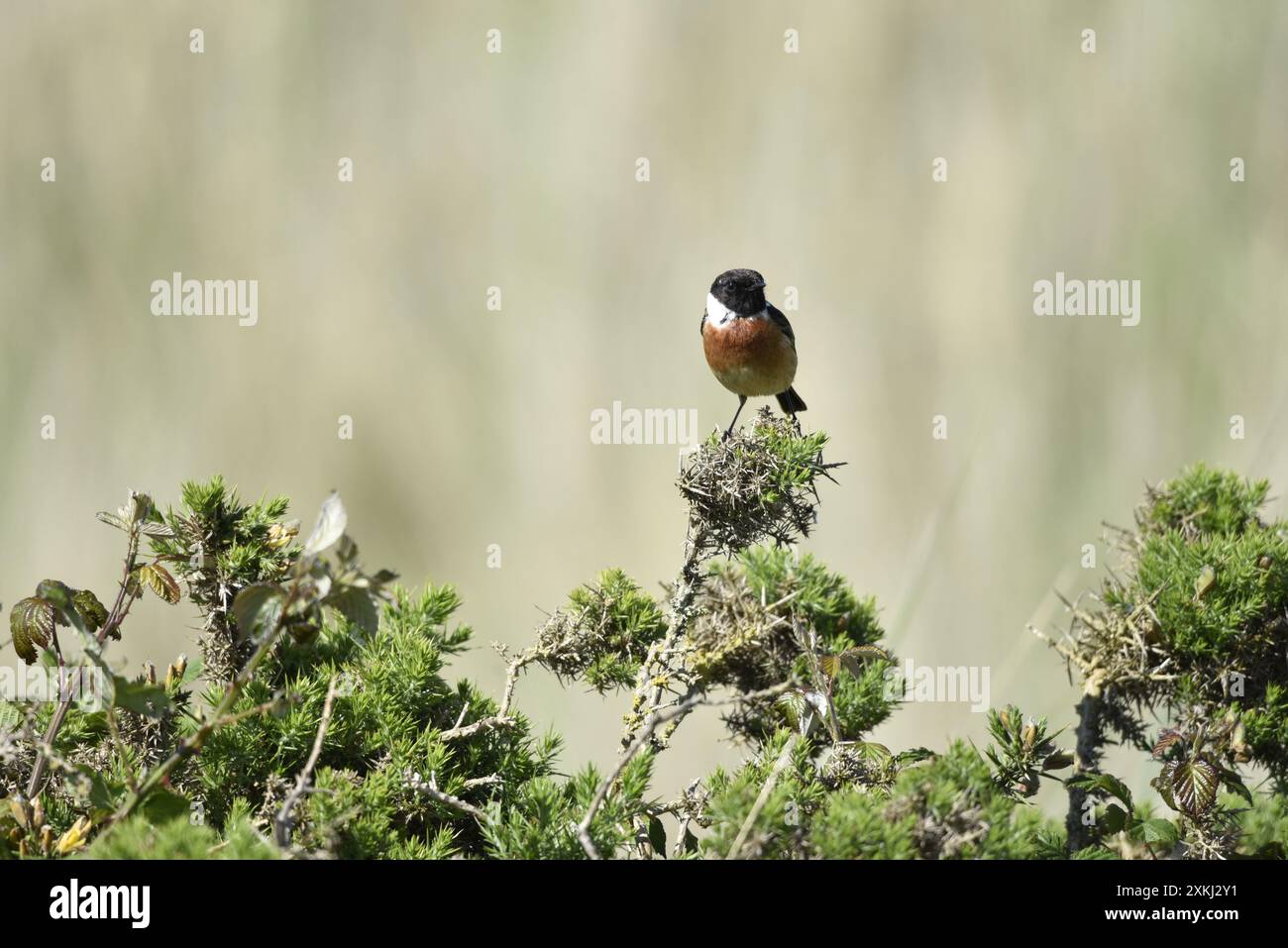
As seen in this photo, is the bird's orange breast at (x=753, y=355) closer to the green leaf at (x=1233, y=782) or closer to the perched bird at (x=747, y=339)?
the perched bird at (x=747, y=339)

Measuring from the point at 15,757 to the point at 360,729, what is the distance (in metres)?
0.29

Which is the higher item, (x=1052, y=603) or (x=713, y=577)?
(x=713, y=577)

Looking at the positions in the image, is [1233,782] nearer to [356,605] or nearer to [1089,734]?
[1089,734]

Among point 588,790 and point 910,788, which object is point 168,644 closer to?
point 588,790

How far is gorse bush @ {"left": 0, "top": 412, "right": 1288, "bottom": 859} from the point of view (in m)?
0.77

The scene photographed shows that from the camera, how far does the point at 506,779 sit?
1031 millimetres

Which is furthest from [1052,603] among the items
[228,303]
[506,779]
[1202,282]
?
[228,303]

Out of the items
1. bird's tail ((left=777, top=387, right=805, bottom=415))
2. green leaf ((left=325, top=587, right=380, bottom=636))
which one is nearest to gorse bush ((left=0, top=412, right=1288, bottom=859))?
green leaf ((left=325, top=587, right=380, bottom=636))

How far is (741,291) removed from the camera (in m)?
2.62

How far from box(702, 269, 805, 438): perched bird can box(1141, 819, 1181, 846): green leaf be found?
5.56 ft

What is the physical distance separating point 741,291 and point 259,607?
6.48 ft

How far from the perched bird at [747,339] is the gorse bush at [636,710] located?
1.37 m

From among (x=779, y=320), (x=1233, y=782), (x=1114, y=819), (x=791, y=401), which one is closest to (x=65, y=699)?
(x=1114, y=819)

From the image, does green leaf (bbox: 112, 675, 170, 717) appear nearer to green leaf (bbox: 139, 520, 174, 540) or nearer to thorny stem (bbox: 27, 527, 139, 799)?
thorny stem (bbox: 27, 527, 139, 799)
